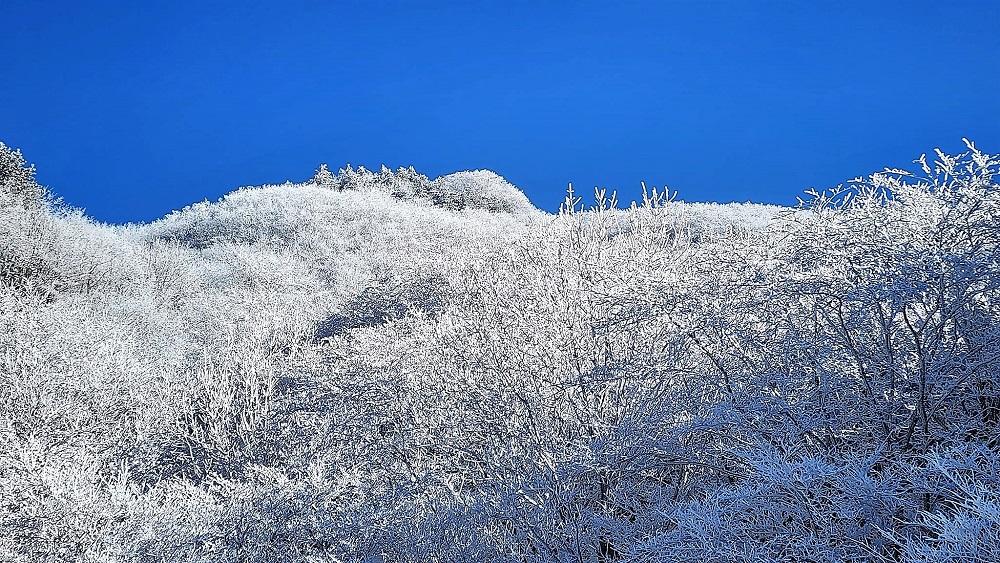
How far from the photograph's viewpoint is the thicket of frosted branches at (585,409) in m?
5.12

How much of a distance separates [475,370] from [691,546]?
6834mm

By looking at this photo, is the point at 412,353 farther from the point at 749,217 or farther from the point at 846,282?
the point at 749,217

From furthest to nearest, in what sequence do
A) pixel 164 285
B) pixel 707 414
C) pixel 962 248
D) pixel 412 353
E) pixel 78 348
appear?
pixel 164 285 < pixel 78 348 < pixel 412 353 < pixel 707 414 < pixel 962 248

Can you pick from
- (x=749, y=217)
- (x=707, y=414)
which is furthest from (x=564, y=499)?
(x=749, y=217)

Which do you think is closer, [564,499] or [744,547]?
[744,547]

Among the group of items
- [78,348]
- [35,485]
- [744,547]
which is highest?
[78,348]

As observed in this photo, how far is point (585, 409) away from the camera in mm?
10039

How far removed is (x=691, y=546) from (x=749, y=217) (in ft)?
116

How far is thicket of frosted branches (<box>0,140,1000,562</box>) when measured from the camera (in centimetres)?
512

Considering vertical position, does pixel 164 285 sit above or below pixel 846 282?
above

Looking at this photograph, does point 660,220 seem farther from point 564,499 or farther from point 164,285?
point 164,285

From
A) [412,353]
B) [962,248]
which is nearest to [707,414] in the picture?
[962,248]

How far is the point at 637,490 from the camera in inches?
355

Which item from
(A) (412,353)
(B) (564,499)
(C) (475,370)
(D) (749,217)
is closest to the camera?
(B) (564,499)
